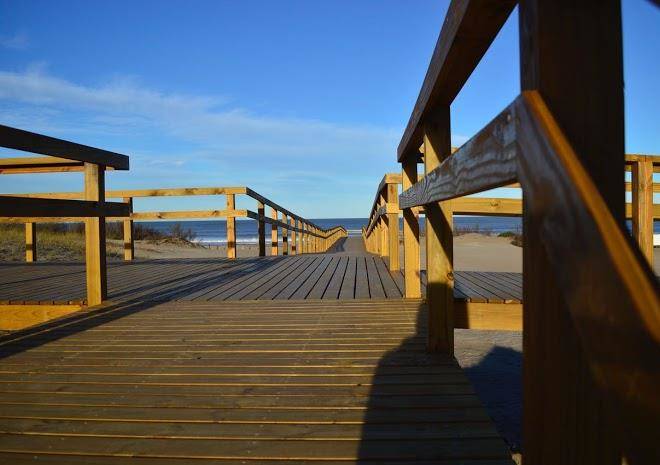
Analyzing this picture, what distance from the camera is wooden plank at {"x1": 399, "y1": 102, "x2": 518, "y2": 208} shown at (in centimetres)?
99

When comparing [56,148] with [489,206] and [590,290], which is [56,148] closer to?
[489,206]

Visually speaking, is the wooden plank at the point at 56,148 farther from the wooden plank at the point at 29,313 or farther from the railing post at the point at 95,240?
the wooden plank at the point at 29,313

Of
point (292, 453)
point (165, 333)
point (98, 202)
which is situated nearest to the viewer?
point (292, 453)

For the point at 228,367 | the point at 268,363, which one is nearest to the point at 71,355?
the point at 228,367

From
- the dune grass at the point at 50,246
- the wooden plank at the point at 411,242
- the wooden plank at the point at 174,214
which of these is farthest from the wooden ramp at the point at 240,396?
the dune grass at the point at 50,246

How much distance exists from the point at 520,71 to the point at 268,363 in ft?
6.19

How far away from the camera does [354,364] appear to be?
236cm

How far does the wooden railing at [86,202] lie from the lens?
9.08ft

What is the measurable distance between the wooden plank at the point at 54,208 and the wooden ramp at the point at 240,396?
77 cm

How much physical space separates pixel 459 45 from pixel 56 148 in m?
2.79

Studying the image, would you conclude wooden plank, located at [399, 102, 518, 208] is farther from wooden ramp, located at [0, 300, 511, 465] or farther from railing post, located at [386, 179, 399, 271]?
railing post, located at [386, 179, 399, 271]

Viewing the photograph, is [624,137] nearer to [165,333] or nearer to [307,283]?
[165,333]

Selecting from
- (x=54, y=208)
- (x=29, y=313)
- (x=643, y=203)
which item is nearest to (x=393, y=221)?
(x=643, y=203)

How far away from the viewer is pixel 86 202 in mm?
3613
